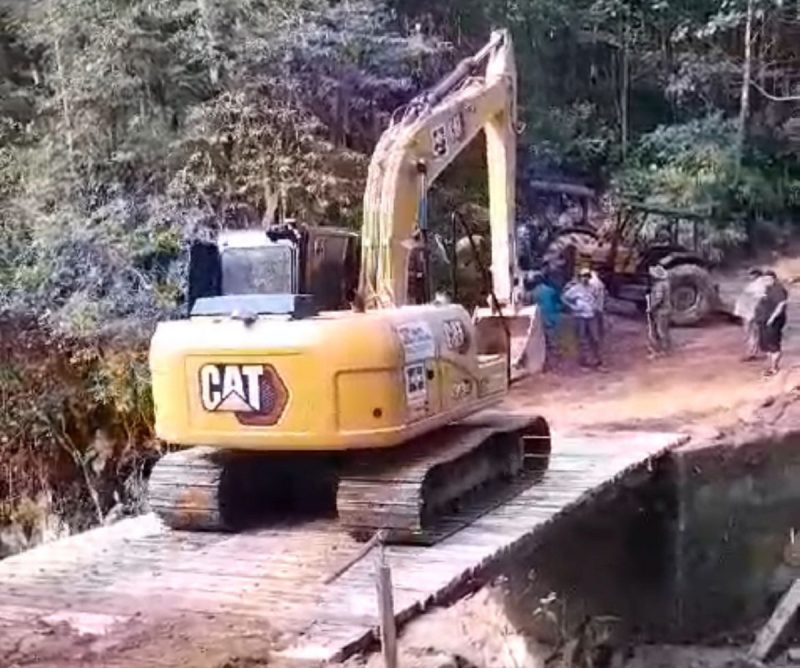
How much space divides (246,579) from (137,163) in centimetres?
922

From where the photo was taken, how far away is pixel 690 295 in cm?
1900

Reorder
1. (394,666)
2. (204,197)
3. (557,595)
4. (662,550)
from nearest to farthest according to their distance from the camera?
(394,666)
(557,595)
(662,550)
(204,197)

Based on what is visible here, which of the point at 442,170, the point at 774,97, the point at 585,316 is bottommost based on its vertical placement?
the point at 585,316

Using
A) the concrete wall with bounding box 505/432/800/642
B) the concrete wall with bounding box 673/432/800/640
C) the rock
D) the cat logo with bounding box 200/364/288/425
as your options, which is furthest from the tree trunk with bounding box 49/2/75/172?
the cat logo with bounding box 200/364/288/425

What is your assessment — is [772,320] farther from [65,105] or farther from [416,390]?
[65,105]

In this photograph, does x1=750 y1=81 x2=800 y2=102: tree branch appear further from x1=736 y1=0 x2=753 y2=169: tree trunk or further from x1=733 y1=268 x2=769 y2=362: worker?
x1=733 y1=268 x2=769 y2=362: worker

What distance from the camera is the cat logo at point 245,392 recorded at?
7.63 m

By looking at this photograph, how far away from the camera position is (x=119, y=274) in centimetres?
1430

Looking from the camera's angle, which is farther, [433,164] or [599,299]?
[599,299]

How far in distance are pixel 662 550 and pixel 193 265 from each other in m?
6.10

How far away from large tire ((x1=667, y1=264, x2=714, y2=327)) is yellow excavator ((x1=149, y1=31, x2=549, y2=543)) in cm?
938

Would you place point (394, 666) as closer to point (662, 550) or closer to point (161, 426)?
point (161, 426)

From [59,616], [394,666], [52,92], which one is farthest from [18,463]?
[394,666]

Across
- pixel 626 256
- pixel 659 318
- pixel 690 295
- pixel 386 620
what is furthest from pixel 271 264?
pixel 626 256
